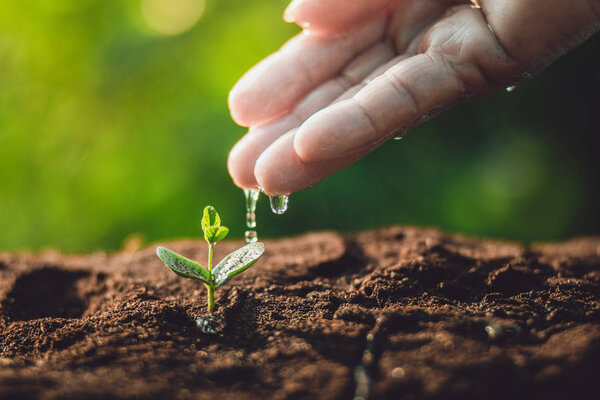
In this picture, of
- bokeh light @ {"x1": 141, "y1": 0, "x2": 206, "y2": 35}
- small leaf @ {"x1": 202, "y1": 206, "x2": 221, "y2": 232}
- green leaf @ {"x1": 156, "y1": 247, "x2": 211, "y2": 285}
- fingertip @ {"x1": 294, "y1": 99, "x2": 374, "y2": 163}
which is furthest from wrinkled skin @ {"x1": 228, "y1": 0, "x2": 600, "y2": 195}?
bokeh light @ {"x1": 141, "y1": 0, "x2": 206, "y2": 35}

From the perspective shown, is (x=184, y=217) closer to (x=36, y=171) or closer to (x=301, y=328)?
(x=36, y=171)

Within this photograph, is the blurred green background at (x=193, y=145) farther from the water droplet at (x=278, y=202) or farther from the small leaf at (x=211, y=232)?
the small leaf at (x=211, y=232)

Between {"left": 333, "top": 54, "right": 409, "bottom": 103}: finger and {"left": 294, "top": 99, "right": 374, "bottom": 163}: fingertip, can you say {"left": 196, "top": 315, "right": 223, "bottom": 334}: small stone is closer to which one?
{"left": 294, "top": 99, "right": 374, "bottom": 163}: fingertip

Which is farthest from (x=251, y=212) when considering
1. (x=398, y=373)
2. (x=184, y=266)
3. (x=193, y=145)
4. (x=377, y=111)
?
(x=193, y=145)

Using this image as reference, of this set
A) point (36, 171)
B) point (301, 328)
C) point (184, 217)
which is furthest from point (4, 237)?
point (301, 328)

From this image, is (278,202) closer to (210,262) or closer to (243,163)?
(243,163)

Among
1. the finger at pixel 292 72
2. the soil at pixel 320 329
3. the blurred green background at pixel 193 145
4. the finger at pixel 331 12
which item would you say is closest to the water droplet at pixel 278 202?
the soil at pixel 320 329
